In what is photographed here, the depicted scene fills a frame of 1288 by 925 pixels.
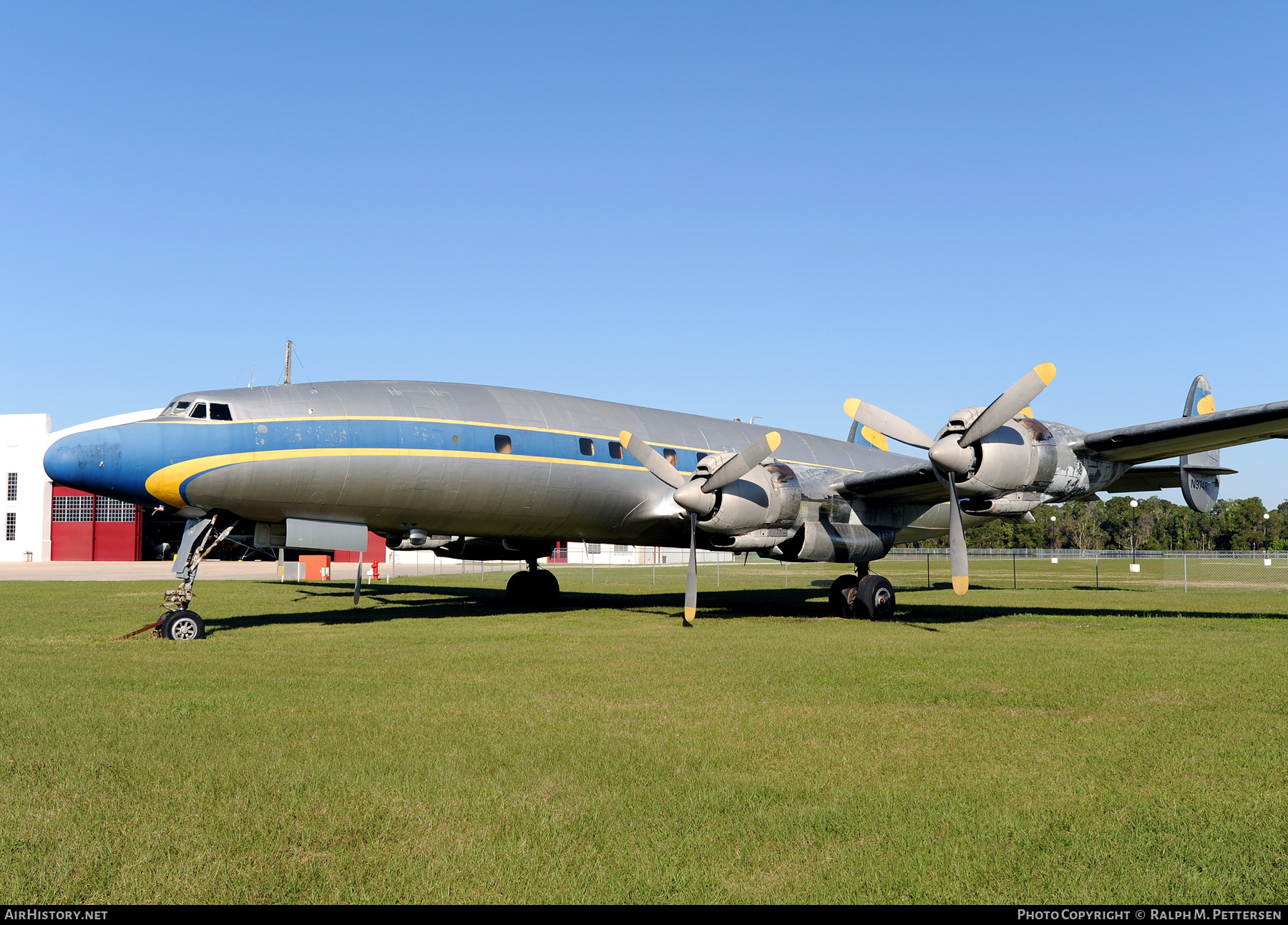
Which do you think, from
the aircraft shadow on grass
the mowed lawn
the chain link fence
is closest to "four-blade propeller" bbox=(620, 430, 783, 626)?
the aircraft shadow on grass

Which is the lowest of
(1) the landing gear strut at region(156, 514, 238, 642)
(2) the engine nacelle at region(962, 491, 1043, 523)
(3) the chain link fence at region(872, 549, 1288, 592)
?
(3) the chain link fence at region(872, 549, 1288, 592)

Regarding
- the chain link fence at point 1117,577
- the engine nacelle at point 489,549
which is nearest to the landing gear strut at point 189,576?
the engine nacelle at point 489,549

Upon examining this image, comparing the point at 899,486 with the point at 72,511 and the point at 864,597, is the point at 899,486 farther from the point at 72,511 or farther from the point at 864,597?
the point at 72,511

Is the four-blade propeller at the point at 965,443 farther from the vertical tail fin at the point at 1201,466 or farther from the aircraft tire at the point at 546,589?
the aircraft tire at the point at 546,589

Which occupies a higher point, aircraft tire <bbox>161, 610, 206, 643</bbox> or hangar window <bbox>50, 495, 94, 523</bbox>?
hangar window <bbox>50, 495, 94, 523</bbox>

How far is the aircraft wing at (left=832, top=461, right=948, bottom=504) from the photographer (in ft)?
61.5

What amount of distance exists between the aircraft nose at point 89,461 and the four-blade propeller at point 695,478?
9.15 m

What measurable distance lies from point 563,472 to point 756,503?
13.6ft

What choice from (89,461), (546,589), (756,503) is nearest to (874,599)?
(756,503)

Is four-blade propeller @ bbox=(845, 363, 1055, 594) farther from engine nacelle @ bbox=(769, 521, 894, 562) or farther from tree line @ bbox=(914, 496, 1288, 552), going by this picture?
tree line @ bbox=(914, 496, 1288, 552)

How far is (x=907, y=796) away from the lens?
231 inches

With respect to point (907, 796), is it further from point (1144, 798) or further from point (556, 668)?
point (556, 668)

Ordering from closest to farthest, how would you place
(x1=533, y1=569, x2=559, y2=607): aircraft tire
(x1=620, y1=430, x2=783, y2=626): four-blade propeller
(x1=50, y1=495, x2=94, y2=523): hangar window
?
(x1=620, y1=430, x2=783, y2=626): four-blade propeller
(x1=533, y1=569, x2=559, y2=607): aircraft tire
(x1=50, y1=495, x2=94, y2=523): hangar window

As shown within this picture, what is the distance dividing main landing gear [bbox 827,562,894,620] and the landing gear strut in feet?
42.3
